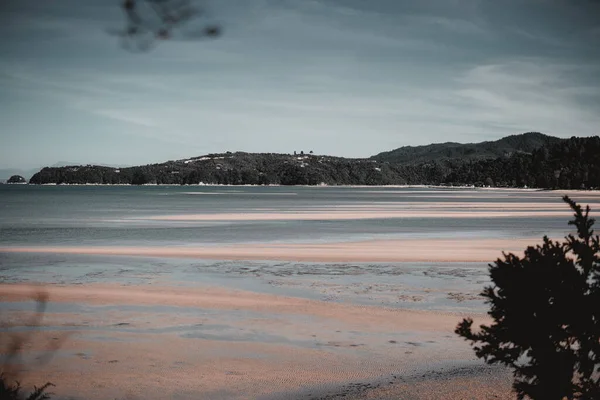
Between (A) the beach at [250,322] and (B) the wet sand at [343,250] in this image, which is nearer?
(A) the beach at [250,322]

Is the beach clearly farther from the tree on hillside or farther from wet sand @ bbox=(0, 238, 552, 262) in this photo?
the tree on hillside

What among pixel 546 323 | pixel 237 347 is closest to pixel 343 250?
pixel 237 347

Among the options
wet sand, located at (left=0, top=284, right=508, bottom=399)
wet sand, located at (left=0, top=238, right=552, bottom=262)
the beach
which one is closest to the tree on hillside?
the beach

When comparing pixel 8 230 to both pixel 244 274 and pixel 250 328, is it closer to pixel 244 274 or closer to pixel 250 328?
pixel 244 274

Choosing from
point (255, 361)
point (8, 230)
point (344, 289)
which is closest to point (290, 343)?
point (255, 361)

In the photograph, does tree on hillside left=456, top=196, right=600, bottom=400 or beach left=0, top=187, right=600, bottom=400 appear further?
beach left=0, top=187, right=600, bottom=400

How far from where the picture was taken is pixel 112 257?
2702 cm

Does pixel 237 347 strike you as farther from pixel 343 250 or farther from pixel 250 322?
pixel 343 250

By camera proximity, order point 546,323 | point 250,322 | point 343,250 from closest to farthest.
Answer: point 546,323
point 250,322
point 343,250

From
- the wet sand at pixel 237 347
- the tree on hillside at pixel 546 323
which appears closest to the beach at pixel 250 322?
the wet sand at pixel 237 347

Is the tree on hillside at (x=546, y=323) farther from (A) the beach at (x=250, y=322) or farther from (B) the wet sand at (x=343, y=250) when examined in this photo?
(B) the wet sand at (x=343, y=250)

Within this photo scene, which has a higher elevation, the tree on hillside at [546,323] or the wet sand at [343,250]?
the tree on hillside at [546,323]

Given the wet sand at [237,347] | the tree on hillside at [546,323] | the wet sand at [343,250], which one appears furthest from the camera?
the wet sand at [343,250]

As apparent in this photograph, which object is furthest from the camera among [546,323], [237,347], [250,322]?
[250,322]
